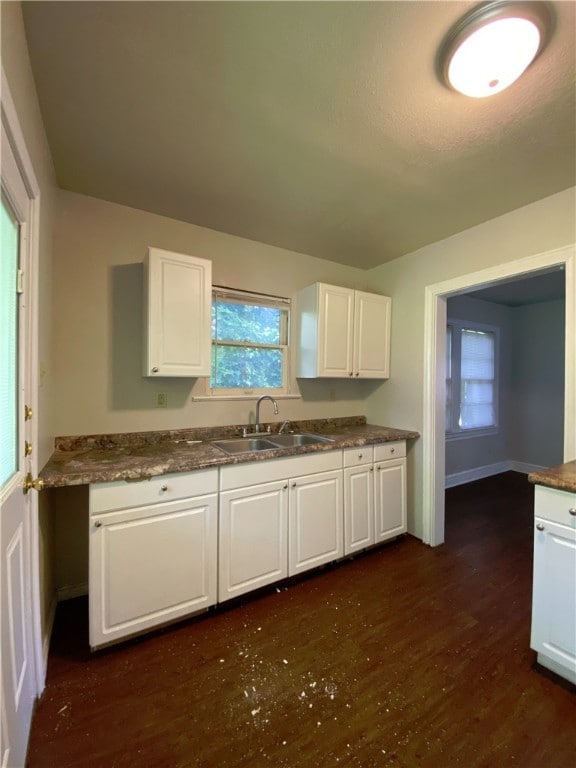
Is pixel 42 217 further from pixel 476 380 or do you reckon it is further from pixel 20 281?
pixel 476 380

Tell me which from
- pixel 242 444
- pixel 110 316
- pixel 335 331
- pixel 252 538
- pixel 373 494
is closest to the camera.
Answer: pixel 252 538

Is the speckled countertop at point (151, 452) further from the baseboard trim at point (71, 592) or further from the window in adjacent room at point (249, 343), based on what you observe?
the baseboard trim at point (71, 592)

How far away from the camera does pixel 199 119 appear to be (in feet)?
4.73

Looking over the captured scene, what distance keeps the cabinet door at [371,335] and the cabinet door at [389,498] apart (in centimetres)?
84

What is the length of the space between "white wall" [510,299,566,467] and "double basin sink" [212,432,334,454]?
4136 millimetres

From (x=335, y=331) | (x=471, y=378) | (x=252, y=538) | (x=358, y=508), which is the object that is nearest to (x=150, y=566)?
(x=252, y=538)

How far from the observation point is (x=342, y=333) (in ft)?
9.17

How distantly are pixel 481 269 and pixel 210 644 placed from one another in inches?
117

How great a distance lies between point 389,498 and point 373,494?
0.20 metres

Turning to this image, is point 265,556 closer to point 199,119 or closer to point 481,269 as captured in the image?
point 199,119

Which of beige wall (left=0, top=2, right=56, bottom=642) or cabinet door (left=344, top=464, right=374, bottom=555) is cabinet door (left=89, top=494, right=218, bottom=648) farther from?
cabinet door (left=344, top=464, right=374, bottom=555)

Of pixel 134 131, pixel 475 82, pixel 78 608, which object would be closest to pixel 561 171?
pixel 475 82

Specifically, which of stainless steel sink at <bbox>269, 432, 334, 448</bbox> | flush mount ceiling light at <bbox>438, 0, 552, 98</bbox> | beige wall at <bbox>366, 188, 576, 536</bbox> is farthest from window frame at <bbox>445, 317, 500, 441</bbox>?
flush mount ceiling light at <bbox>438, 0, 552, 98</bbox>

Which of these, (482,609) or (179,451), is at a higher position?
(179,451)
